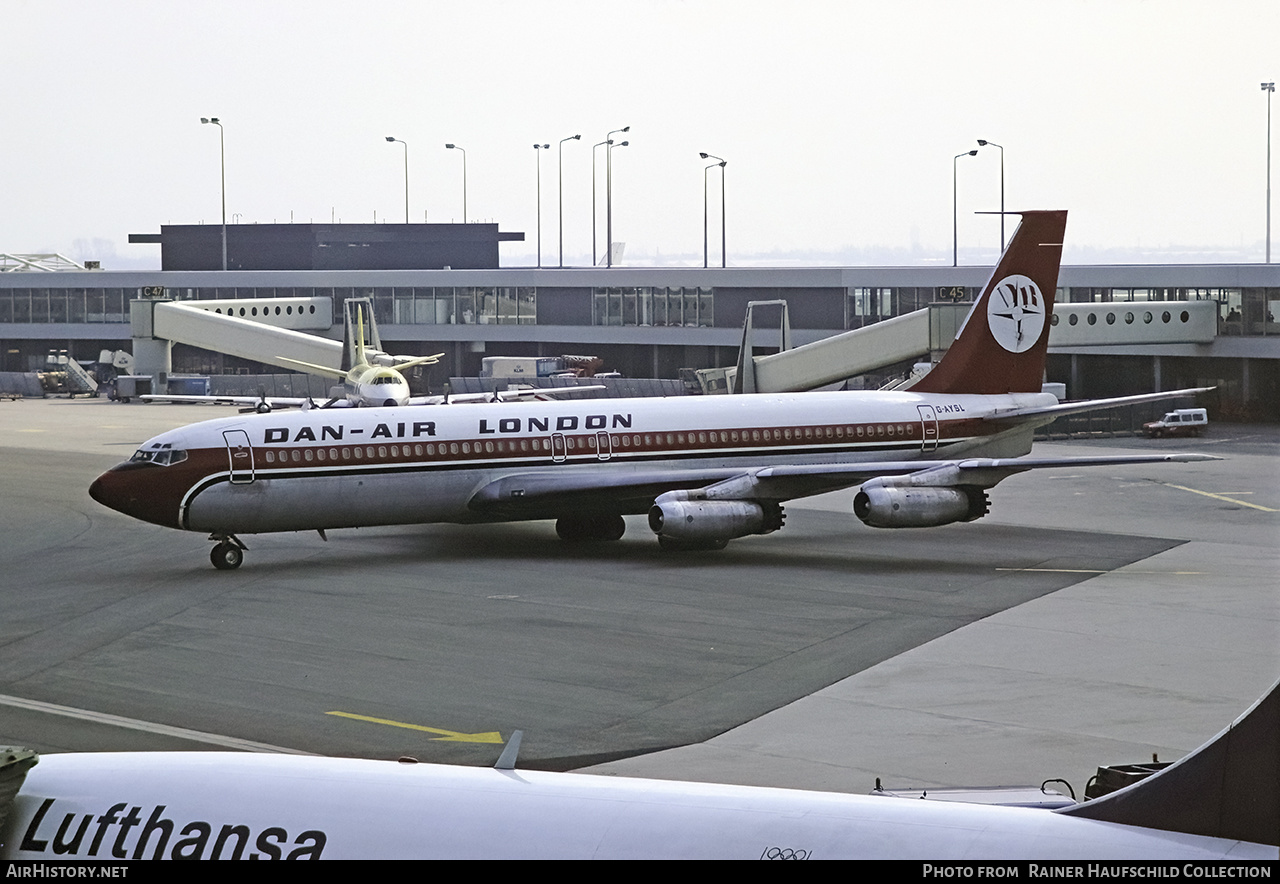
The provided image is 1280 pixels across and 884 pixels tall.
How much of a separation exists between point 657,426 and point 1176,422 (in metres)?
37.5

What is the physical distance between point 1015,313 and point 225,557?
875 inches

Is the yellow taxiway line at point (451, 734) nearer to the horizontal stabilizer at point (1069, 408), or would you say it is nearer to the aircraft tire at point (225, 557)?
the aircraft tire at point (225, 557)

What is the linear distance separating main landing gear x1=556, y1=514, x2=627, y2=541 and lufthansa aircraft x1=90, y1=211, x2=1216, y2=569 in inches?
1.5

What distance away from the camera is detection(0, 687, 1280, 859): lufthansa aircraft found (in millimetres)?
8648

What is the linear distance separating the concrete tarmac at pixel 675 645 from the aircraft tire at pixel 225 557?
40cm

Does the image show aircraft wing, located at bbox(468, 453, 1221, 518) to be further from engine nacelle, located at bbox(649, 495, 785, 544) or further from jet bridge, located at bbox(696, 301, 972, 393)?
jet bridge, located at bbox(696, 301, 972, 393)

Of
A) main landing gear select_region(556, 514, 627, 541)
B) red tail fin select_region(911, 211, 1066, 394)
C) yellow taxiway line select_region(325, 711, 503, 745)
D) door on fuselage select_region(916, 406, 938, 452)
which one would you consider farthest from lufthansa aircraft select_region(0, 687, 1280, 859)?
red tail fin select_region(911, 211, 1066, 394)

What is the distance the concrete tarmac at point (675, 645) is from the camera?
2197 centimetres

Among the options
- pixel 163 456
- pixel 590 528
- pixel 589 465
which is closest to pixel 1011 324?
pixel 589 465

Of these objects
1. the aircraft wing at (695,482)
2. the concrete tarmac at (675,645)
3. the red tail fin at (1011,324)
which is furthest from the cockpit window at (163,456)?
the red tail fin at (1011,324)

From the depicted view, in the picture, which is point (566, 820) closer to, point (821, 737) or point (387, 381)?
point (821, 737)

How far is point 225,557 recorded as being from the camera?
36875mm

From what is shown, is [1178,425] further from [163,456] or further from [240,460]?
[163,456]

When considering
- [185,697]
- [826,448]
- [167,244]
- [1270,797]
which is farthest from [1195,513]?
[167,244]
